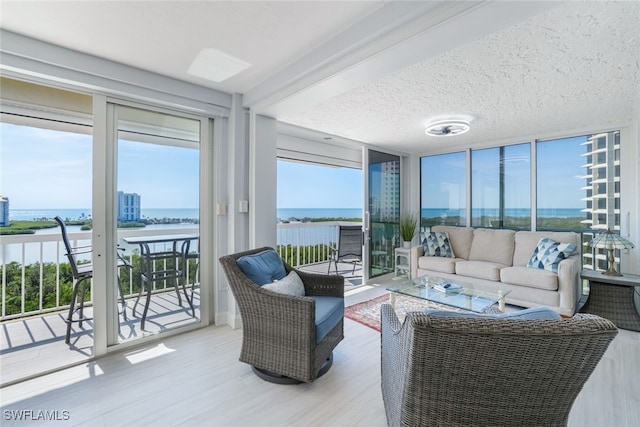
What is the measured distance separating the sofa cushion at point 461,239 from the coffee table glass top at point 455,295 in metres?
1.32

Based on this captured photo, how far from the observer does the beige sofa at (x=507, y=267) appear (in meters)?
3.29

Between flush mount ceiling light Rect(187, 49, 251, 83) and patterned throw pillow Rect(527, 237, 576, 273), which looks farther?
patterned throw pillow Rect(527, 237, 576, 273)

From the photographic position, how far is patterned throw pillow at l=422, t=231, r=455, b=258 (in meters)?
4.58

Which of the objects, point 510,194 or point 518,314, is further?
point 510,194

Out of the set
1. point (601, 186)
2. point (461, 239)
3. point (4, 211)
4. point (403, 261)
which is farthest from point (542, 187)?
point (4, 211)

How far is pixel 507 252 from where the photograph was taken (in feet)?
13.8

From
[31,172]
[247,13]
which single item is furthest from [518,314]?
[31,172]

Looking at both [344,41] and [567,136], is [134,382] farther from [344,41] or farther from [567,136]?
[567,136]

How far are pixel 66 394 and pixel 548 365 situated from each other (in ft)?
9.19

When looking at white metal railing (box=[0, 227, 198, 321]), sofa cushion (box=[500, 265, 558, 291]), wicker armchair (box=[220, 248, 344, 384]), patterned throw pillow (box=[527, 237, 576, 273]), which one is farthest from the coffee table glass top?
white metal railing (box=[0, 227, 198, 321])

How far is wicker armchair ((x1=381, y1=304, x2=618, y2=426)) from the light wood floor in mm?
791

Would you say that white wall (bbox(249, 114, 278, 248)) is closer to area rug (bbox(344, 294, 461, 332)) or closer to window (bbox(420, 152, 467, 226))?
area rug (bbox(344, 294, 461, 332))

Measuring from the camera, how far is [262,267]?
233 cm

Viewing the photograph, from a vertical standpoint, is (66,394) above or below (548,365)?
below
